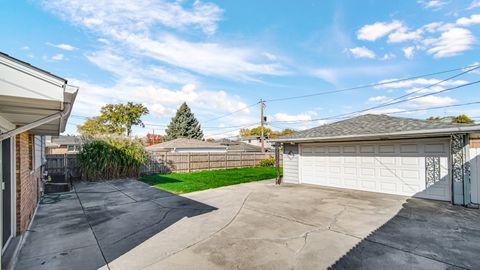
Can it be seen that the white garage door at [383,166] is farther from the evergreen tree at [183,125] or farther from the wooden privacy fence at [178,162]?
the evergreen tree at [183,125]

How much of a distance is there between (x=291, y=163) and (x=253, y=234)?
716 cm

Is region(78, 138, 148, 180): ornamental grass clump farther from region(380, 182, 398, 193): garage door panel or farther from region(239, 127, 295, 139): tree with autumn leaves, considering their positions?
region(239, 127, 295, 139): tree with autumn leaves

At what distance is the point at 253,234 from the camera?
15.1 feet

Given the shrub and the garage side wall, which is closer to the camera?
the garage side wall

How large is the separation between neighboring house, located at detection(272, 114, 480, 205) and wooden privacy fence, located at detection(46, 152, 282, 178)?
796 cm

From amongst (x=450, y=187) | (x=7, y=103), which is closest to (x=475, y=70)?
(x=450, y=187)

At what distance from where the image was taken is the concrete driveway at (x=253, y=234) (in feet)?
11.5

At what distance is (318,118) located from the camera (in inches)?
930

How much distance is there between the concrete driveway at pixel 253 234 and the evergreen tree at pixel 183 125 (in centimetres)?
3113

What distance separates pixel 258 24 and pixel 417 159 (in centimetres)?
858

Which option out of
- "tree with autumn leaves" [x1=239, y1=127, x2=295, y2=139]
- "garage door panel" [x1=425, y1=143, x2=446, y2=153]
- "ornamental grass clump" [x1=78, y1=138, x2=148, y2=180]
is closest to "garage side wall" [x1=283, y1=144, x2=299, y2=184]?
"garage door panel" [x1=425, y1=143, x2=446, y2=153]

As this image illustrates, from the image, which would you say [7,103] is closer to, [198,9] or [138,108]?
[198,9]

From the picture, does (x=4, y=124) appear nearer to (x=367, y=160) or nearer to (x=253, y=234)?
(x=253, y=234)

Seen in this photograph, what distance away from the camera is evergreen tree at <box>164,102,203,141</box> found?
3866cm
